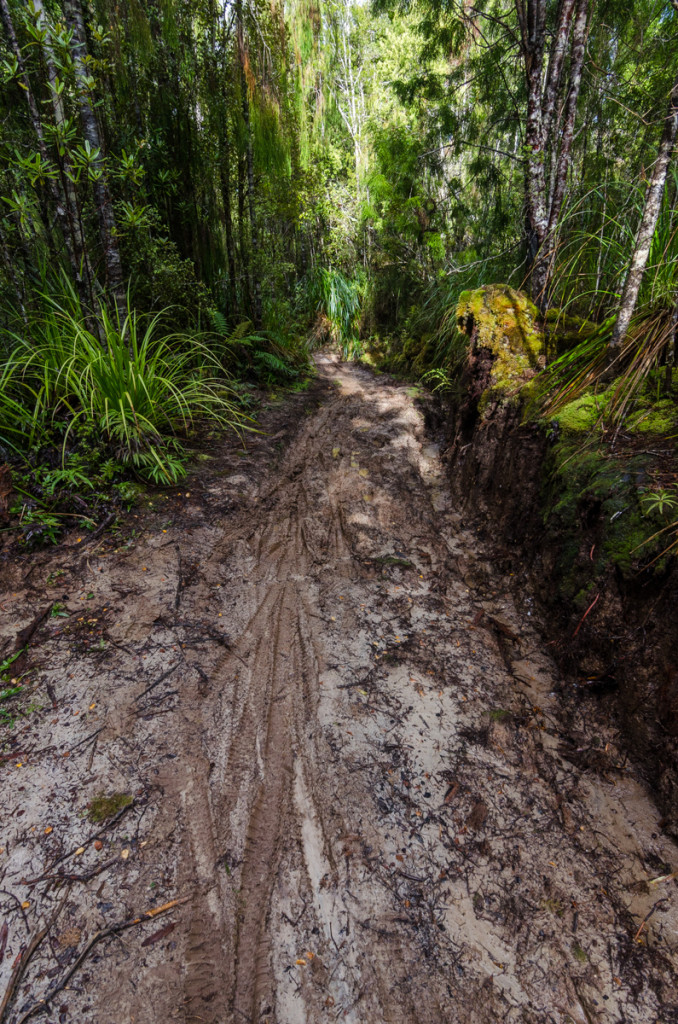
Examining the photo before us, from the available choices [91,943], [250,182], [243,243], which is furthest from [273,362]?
[91,943]

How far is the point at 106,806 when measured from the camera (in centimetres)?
150

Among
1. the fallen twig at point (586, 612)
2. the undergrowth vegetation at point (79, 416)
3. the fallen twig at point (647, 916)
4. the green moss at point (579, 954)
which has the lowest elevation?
the green moss at point (579, 954)

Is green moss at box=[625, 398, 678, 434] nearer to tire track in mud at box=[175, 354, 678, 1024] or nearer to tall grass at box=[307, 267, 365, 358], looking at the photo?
tire track in mud at box=[175, 354, 678, 1024]

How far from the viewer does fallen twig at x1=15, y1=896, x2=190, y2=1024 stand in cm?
109

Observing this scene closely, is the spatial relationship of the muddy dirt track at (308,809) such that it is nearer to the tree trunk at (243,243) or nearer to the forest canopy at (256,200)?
the forest canopy at (256,200)

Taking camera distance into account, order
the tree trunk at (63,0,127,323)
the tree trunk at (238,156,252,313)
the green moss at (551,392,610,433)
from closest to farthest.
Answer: the green moss at (551,392,610,433), the tree trunk at (63,0,127,323), the tree trunk at (238,156,252,313)

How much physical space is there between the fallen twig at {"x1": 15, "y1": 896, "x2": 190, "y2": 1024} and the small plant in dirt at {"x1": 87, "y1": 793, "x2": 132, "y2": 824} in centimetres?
30

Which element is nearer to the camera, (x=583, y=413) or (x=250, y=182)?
(x=583, y=413)

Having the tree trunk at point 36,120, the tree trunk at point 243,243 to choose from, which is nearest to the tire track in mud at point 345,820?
the tree trunk at point 36,120

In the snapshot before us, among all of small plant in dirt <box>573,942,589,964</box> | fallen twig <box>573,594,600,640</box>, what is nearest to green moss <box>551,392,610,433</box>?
fallen twig <box>573,594,600,640</box>

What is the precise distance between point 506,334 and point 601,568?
7.18ft

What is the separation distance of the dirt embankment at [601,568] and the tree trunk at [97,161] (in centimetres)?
309

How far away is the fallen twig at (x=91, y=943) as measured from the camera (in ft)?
3.58

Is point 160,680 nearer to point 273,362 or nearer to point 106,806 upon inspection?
point 106,806
